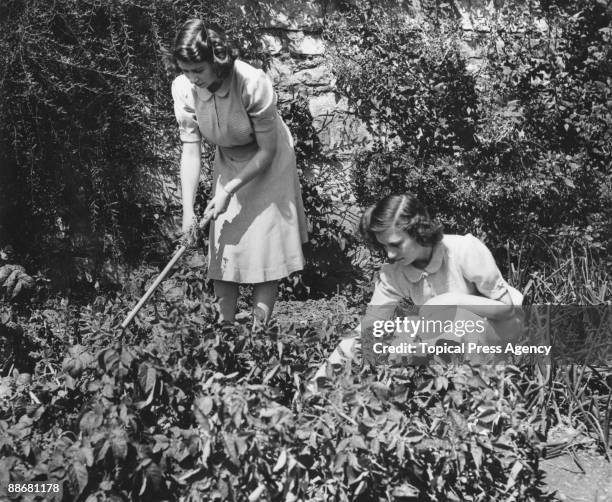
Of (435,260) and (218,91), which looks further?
(218,91)

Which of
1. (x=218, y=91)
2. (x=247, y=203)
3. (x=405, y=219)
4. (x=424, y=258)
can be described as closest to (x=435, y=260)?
(x=424, y=258)

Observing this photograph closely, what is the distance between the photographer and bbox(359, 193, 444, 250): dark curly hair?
2762 mm

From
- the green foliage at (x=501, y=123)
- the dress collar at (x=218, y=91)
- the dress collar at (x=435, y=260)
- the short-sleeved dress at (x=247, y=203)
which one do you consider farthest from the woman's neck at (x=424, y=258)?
the green foliage at (x=501, y=123)

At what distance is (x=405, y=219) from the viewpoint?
2.76 m

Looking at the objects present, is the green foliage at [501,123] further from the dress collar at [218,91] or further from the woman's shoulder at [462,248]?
the dress collar at [218,91]

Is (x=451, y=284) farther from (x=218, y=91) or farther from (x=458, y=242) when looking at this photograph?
(x=218, y=91)

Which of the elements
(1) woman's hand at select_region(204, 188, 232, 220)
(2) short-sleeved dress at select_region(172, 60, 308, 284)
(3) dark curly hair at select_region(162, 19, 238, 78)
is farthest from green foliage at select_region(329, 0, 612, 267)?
(3) dark curly hair at select_region(162, 19, 238, 78)

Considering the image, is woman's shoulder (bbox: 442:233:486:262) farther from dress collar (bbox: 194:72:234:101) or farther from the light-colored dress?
dress collar (bbox: 194:72:234:101)

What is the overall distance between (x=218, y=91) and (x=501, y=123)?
5.88ft

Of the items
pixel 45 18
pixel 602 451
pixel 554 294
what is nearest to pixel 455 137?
pixel 554 294

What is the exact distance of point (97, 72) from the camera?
456cm

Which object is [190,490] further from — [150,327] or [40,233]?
[40,233]

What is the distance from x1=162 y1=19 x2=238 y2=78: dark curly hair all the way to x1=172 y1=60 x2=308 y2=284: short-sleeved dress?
0.21 meters

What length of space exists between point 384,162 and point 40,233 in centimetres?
203
